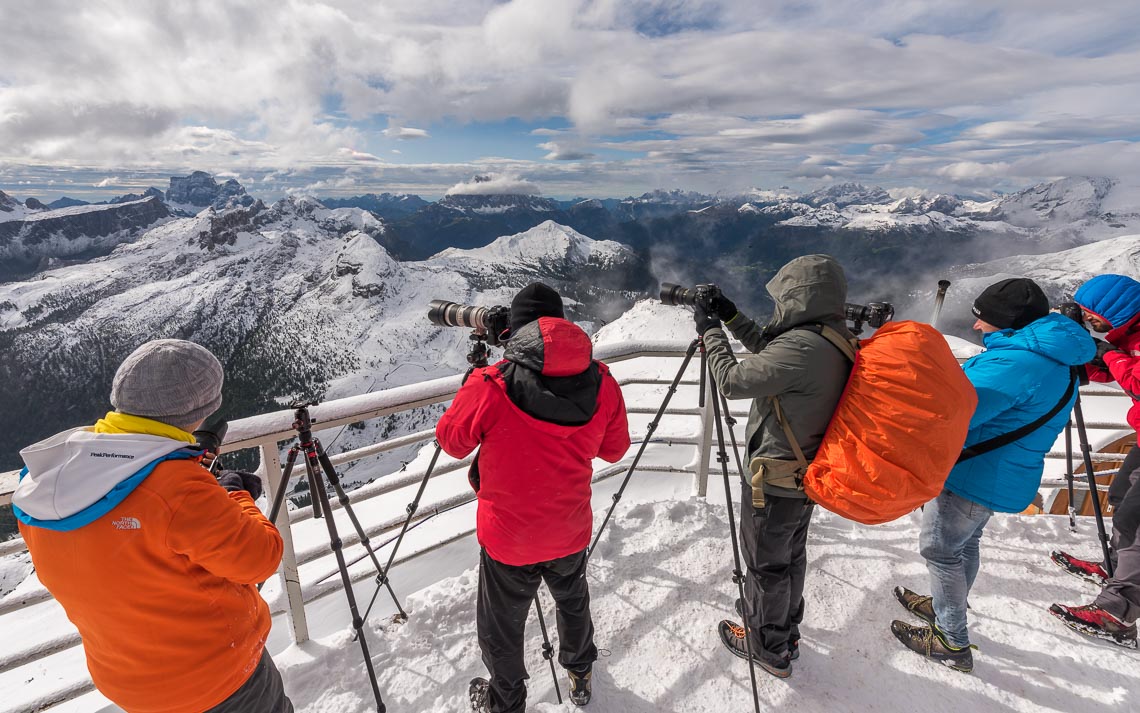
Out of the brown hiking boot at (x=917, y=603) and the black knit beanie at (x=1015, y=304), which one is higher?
the black knit beanie at (x=1015, y=304)

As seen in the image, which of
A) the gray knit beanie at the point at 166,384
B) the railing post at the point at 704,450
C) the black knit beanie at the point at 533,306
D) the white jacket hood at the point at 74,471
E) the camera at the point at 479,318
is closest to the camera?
the white jacket hood at the point at 74,471

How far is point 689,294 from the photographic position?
3.25m

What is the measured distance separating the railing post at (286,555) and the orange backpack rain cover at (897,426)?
124 inches

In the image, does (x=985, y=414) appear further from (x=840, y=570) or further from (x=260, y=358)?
(x=260, y=358)

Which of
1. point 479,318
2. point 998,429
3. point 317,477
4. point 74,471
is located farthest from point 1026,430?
point 74,471

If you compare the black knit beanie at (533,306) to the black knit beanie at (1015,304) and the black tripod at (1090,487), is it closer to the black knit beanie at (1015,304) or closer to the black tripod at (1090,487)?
the black knit beanie at (1015,304)

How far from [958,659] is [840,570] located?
3.26ft

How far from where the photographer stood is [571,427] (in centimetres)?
248

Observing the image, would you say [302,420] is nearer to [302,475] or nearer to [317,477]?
[317,477]

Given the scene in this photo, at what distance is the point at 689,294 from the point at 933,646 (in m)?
2.86

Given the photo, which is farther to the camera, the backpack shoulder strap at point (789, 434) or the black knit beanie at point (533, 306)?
the backpack shoulder strap at point (789, 434)

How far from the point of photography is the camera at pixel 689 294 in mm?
3098

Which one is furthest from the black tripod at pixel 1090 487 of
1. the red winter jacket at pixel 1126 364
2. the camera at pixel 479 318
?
the camera at pixel 479 318

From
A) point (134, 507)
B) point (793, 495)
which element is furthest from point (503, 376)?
point (793, 495)
